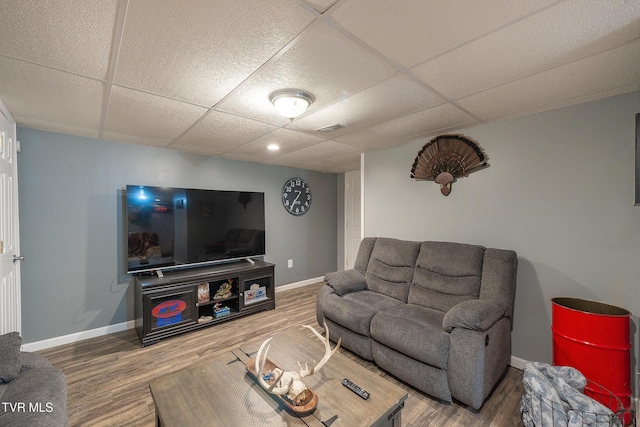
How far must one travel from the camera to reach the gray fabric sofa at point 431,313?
1.76m

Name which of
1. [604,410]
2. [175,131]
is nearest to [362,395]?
[604,410]

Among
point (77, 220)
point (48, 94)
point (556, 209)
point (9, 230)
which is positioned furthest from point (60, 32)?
point (556, 209)

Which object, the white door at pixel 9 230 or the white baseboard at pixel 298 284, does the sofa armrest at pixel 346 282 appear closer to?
the white baseboard at pixel 298 284

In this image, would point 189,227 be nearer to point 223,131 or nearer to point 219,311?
point 219,311

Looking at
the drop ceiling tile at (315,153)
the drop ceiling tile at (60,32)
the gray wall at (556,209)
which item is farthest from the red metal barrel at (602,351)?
the drop ceiling tile at (60,32)

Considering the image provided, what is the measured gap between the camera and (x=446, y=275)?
2.41 metres

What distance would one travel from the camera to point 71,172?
2756mm

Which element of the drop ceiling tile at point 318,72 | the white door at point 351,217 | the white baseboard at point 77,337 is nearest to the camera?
the drop ceiling tile at point 318,72

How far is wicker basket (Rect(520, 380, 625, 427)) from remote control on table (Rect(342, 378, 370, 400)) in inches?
41.8

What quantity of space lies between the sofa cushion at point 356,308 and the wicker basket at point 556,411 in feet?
3.53

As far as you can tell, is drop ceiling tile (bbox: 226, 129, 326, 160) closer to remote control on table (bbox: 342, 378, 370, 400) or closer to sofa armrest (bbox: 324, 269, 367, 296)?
sofa armrest (bbox: 324, 269, 367, 296)

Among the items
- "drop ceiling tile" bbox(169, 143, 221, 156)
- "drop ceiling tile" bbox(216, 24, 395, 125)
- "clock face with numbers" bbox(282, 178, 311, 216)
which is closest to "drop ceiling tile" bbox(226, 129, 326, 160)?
"drop ceiling tile" bbox(169, 143, 221, 156)

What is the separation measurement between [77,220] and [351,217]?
400cm

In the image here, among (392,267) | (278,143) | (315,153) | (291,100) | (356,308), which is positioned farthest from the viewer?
(315,153)
